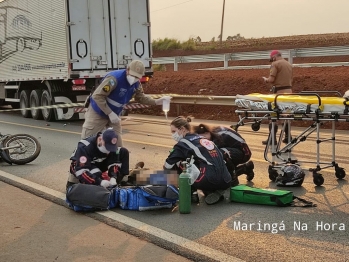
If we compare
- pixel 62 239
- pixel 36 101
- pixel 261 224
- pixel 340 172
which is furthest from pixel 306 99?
pixel 36 101

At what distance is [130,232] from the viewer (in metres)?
5.84

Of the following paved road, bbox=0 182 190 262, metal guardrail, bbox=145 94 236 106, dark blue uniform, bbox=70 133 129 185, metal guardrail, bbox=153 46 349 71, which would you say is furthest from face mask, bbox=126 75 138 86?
metal guardrail, bbox=153 46 349 71

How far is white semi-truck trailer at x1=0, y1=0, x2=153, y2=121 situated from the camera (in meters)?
16.9

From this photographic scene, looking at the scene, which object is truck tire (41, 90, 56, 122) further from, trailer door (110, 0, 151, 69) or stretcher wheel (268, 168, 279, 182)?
stretcher wheel (268, 168, 279, 182)

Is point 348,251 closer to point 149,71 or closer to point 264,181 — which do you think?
point 264,181

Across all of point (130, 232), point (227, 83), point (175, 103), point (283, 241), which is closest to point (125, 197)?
point (130, 232)

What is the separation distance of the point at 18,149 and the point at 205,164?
464cm

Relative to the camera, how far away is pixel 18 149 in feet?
33.6

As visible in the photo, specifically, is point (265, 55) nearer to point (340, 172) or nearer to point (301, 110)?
point (340, 172)

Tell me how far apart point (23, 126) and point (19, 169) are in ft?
26.9

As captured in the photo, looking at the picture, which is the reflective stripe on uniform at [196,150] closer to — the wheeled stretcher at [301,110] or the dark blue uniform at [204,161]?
the dark blue uniform at [204,161]

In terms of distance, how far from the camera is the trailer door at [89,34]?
A: 16734mm

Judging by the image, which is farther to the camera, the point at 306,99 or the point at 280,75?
the point at 280,75

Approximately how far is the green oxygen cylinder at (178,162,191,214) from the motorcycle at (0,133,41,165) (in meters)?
4.63
